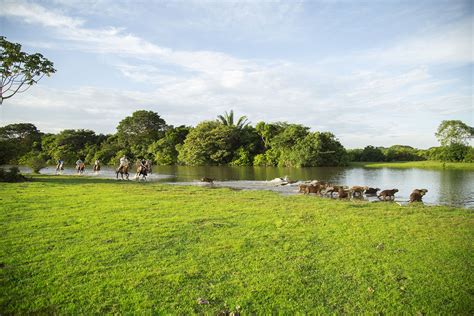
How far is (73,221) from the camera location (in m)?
10.6

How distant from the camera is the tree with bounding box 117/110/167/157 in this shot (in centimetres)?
8194

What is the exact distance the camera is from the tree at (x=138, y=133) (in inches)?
3226

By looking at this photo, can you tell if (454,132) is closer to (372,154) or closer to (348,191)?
(372,154)

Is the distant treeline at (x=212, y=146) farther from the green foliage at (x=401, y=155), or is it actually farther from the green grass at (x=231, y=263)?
the green grass at (x=231, y=263)

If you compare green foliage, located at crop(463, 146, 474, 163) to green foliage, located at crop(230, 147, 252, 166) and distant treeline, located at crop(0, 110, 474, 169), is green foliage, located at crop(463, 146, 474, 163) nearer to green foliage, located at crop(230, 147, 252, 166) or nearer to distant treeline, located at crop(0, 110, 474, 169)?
distant treeline, located at crop(0, 110, 474, 169)

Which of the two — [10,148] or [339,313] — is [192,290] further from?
[10,148]

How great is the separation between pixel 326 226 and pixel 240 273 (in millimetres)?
5082

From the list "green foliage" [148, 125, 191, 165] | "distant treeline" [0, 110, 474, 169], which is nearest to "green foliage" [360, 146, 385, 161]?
"distant treeline" [0, 110, 474, 169]

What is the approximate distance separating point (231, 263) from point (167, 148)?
7312 centimetres

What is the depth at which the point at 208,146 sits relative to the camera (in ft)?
234

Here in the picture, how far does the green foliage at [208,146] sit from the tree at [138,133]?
14759 mm

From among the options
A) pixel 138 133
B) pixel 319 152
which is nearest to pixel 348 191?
pixel 319 152

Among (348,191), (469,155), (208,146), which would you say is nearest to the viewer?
(348,191)

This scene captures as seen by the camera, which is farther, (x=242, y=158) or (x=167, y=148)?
(x=167, y=148)
